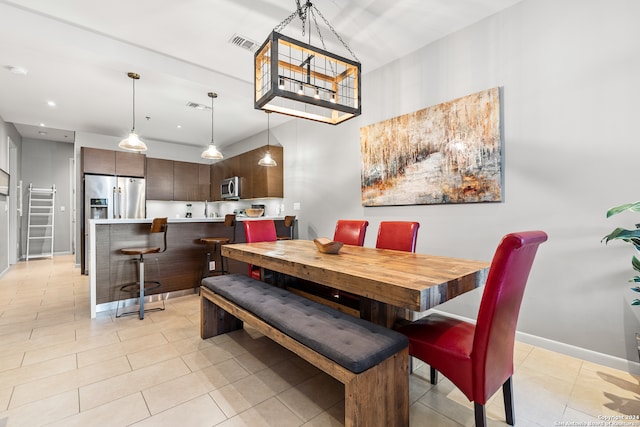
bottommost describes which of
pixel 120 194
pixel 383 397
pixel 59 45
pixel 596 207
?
pixel 383 397

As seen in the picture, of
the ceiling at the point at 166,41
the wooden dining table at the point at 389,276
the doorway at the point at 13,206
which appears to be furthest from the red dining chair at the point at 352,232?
the doorway at the point at 13,206

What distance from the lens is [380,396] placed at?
130 centimetres

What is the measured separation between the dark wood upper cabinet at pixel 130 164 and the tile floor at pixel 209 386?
12.5 ft

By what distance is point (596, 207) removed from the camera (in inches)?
83.9

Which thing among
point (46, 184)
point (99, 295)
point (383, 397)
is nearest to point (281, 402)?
point (383, 397)

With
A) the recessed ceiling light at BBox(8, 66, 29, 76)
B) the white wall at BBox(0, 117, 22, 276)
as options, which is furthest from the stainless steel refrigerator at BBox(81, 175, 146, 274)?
the recessed ceiling light at BBox(8, 66, 29, 76)

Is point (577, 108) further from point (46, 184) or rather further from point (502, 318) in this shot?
point (46, 184)

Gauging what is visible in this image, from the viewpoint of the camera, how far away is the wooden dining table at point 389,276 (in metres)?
1.23

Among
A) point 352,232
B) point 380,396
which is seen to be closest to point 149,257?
point 352,232

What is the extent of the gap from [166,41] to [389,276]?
3396 mm

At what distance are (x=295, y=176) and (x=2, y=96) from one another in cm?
443

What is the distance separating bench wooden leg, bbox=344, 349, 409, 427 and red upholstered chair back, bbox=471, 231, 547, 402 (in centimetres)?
32

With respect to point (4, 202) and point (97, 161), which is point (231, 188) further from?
point (4, 202)

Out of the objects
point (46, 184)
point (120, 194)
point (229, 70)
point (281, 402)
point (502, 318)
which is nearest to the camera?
point (502, 318)
